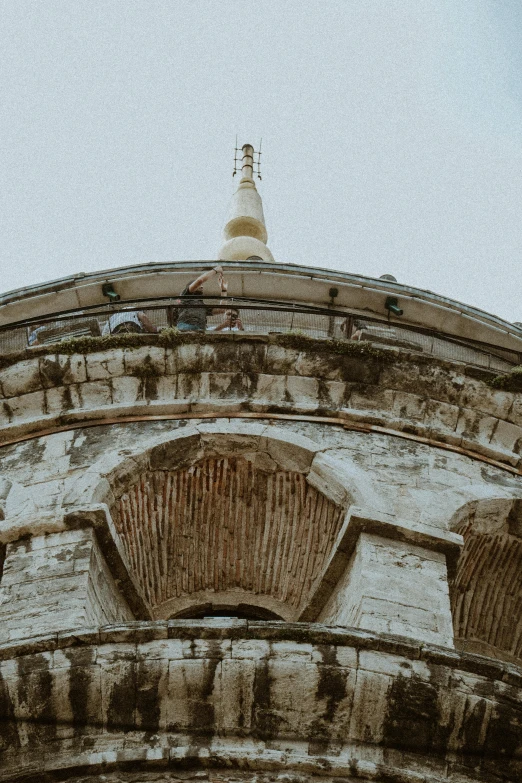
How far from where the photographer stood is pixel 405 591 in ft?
38.3

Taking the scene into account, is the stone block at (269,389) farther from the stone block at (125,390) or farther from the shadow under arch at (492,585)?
the shadow under arch at (492,585)

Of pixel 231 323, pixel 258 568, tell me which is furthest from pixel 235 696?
pixel 231 323

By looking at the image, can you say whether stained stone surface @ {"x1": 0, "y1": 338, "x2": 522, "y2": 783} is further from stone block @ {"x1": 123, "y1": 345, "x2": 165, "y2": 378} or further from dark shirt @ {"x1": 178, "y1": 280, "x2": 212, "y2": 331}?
dark shirt @ {"x1": 178, "y1": 280, "x2": 212, "y2": 331}

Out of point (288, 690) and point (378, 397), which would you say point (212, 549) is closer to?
point (378, 397)

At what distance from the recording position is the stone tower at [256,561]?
975 centimetres

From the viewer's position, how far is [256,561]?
44.4 feet

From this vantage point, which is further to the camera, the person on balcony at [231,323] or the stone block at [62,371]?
the person on balcony at [231,323]

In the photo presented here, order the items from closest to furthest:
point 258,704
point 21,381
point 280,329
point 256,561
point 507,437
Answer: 1. point 258,704
2. point 256,561
3. point 507,437
4. point 21,381
5. point 280,329

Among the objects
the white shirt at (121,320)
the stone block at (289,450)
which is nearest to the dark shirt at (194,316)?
the white shirt at (121,320)

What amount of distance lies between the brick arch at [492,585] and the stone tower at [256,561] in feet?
0.06

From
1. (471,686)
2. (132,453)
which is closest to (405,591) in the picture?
(471,686)

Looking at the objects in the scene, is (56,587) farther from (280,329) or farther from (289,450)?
(280,329)

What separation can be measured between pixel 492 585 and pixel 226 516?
237cm

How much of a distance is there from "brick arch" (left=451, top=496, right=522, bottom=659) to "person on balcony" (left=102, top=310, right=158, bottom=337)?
13.6 feet
